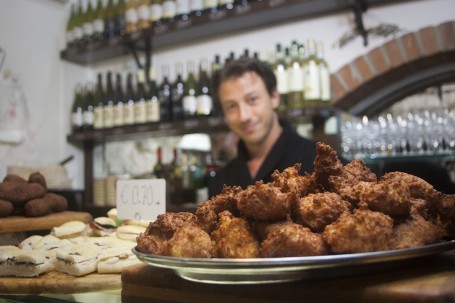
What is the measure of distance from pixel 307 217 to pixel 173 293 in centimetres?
20

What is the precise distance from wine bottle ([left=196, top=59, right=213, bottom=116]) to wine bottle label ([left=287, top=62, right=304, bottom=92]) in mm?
579

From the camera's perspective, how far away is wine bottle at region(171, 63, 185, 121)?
10.7ft

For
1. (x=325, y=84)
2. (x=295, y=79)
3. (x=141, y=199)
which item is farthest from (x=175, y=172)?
(x=141, y=199)

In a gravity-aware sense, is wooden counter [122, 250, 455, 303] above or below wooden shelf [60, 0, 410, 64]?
below

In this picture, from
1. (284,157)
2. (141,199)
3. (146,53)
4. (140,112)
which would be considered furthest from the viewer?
(146,53)

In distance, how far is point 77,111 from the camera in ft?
12.2

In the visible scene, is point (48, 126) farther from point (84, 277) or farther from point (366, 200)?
point (366, 200)

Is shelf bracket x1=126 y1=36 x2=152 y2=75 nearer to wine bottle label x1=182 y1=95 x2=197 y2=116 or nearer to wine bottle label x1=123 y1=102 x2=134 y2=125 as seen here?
wine bottle label x1=123 y1=102 x2=134 y2=125

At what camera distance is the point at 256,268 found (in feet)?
1.61

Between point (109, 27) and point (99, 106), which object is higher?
point (109, 27)

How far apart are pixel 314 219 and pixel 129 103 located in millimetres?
3038

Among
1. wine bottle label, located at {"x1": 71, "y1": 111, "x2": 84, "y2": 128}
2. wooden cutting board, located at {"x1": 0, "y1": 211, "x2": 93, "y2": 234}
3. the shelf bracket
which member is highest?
the shelf bracket

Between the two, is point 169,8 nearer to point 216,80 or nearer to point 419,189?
point 216,80

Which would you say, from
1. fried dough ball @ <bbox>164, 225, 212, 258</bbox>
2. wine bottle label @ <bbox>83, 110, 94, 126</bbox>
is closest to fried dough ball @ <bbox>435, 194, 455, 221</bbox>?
fried dough ball @ <bbox>164, 225, 212, 258</bbox>
